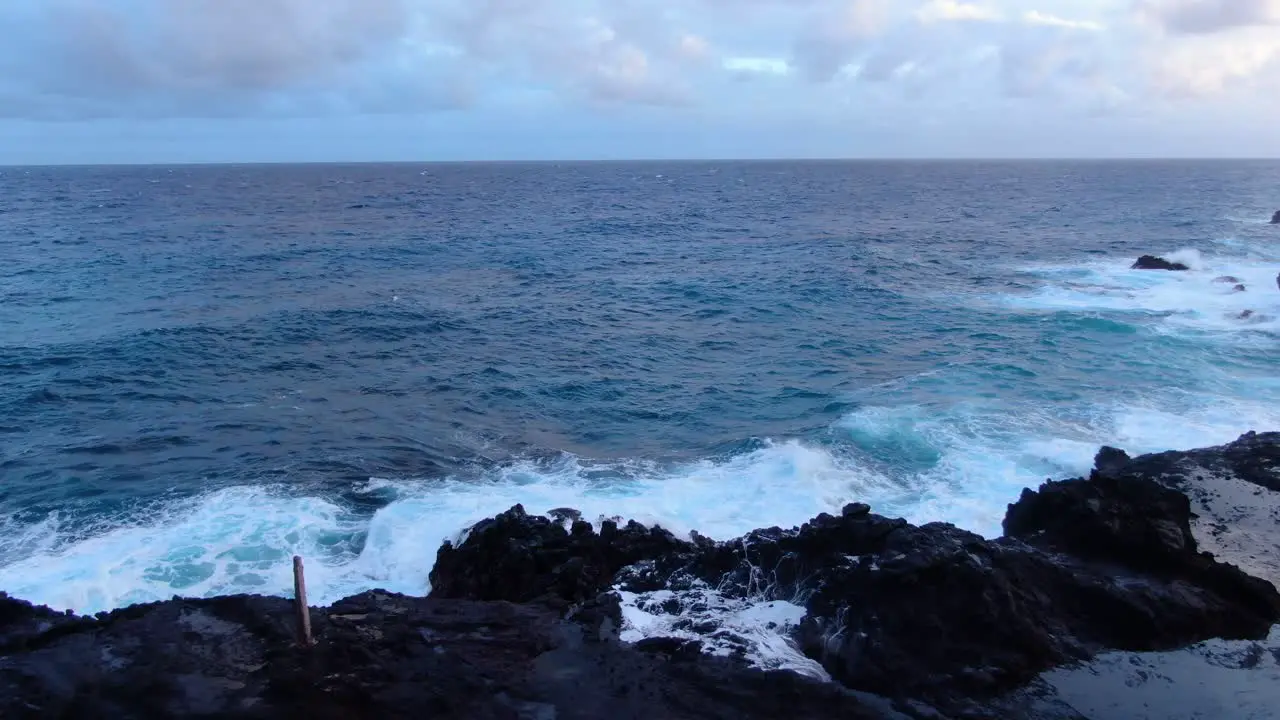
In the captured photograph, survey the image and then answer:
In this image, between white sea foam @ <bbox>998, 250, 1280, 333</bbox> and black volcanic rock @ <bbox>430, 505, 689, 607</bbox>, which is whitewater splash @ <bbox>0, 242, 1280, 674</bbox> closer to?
black volcanic rock @ <bbox>430, 505, 689, 607</bbox>

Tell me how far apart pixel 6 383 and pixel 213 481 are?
1363cm

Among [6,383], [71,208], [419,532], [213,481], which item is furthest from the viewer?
[71,208]

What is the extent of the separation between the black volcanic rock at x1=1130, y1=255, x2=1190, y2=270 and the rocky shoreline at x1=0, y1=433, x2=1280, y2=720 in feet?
136

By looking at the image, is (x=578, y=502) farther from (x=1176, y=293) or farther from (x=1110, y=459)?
(x=1176, y=293)

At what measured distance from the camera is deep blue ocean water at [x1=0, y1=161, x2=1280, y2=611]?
20.2 metres

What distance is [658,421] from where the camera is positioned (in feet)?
90.4

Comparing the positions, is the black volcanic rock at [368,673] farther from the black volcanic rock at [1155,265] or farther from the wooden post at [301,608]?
the black volcanic rock at [1155,265]

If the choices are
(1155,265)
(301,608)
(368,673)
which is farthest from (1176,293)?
(301,608)

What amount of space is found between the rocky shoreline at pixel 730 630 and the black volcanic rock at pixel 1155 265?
1629 inches

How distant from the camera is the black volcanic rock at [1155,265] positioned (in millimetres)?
53000

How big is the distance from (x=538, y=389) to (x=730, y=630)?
699 inches

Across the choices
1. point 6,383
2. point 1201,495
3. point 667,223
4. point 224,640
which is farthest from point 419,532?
point 667,223

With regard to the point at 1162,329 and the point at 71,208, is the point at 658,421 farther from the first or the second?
the point at 71,208

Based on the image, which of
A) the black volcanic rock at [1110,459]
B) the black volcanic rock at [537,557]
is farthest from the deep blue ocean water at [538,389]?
the black volcanic rock at [537,557]
